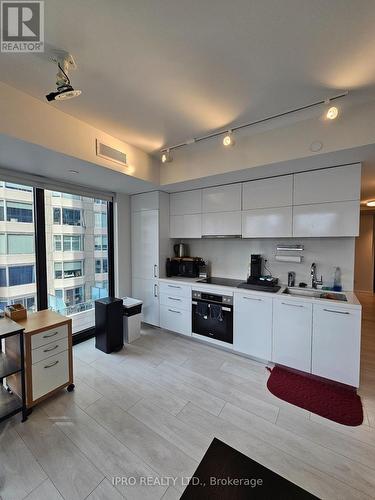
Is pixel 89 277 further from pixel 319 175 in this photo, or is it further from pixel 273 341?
pixel 319 175

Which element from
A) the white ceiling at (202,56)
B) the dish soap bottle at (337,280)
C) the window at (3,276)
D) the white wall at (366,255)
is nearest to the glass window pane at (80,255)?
the window at (3,276)

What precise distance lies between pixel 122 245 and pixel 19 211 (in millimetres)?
1492

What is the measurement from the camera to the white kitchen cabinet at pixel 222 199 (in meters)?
2.98

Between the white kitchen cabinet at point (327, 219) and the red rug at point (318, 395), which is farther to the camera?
the white kitchen cabinet at point (327, 219)

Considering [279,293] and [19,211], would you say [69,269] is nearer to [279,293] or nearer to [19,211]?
[19,211]

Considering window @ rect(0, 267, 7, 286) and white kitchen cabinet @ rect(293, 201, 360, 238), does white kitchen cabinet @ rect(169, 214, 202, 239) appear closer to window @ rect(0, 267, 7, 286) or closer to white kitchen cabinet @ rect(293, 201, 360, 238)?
white kitchen cabinet @ rect(293, 201, 360, 238)

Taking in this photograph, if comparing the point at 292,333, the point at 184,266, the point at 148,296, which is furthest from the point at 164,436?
the point at 184,266

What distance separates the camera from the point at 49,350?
1.95 meters

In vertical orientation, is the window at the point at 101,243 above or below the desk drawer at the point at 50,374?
above

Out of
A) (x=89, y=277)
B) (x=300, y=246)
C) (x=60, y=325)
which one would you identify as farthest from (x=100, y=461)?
(x=300, y=246)

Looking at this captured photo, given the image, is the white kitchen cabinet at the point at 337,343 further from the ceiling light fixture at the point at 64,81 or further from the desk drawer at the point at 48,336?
the ceiling light fixture at the point at 64,81

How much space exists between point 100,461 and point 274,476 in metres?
1.15

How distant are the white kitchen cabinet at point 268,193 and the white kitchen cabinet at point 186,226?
77cm

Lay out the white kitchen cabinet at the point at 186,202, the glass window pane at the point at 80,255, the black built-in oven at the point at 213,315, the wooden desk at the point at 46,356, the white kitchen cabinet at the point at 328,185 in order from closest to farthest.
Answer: the wooden desk at the point at 46,356 < the white kitchen cabinet at the point at 328,185 < the black built-in oven at the point at 213,315 < the glass window pane at the point at 80,255 < the white kitchen cabinet at the point at 186,202
